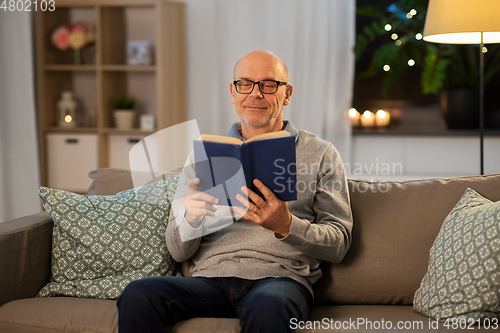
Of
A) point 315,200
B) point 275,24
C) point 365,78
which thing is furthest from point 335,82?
point 315,200

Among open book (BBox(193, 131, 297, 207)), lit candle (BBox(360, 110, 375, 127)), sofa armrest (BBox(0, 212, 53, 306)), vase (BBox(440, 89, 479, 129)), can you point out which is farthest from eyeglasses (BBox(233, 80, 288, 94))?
vase (BBox(440, 89, 479, 129))

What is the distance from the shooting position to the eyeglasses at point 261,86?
1595 mm

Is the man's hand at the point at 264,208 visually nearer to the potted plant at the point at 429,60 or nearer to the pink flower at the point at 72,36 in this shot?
the potted plant at the point at 429,60

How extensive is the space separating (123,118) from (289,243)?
2.28m

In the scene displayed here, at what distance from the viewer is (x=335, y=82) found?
3170 mm

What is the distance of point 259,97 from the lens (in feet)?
5.18

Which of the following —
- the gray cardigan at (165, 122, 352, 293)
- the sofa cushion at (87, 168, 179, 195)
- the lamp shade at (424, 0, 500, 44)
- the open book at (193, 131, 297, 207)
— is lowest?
the gray cardigan at (165, 122, 352, 293)

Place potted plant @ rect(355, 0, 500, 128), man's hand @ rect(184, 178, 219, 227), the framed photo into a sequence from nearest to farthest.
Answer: man's hand @ rect(184, 178, 219, 227), potted plant @ rect(355, 0, 500, 128), the framed photo

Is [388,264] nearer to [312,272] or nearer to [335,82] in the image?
[312,272]

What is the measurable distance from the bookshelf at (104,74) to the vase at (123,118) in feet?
0.20

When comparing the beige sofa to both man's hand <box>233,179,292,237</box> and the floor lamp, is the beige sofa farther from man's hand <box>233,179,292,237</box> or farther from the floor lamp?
the floor lamp

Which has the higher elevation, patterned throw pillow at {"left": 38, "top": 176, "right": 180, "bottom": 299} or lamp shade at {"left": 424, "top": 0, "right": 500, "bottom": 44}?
lamp shade at {"left": 424, "top": 0, "right": 500, "bottom": 44}

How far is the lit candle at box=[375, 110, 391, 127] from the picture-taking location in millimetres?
3188

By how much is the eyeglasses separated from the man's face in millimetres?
10
